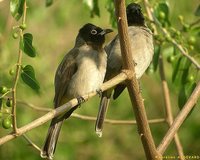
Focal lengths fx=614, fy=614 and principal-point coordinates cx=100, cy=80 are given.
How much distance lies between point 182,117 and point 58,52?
460 centimetres

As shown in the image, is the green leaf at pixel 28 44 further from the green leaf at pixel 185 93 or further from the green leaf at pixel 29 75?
the green leaf at pixel 185 93

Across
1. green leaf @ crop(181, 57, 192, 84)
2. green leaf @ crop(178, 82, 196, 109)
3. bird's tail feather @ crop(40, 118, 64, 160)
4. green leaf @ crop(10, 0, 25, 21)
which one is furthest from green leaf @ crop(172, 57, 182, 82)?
green leaf @ crop(10, 0, 25, 21)

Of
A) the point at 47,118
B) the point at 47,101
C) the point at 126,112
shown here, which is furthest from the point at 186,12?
the point at 47,118

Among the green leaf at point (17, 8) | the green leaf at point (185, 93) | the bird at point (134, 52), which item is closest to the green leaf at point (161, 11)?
the bird at point (134, 52)

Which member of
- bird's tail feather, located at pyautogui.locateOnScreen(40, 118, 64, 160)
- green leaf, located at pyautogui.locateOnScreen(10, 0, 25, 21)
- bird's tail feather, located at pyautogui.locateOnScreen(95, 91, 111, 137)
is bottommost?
bird's tail feather, located at pyautogui.locateOnScreen(95, 91, 111, 137)

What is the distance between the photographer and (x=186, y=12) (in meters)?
6.42

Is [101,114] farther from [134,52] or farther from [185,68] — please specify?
[185,68]

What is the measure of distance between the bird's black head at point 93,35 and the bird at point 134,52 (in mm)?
127

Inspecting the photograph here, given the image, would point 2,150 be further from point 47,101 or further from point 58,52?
point 58,52

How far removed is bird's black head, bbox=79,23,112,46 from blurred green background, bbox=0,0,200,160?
Result: 0.30 meters

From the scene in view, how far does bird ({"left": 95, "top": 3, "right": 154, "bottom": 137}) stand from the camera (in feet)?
15.5

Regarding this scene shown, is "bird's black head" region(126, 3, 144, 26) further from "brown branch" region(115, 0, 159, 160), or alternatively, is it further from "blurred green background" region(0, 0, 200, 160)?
"brown branch" region(115, 0, 159, 160)

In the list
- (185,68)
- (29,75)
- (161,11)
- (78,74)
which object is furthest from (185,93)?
(29,75)

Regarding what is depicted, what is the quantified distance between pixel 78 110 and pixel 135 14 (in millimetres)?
1640
